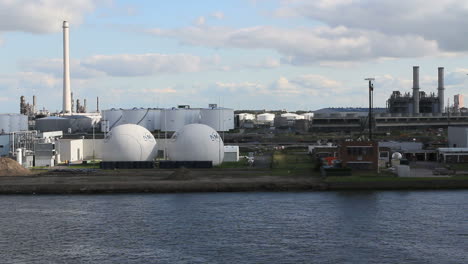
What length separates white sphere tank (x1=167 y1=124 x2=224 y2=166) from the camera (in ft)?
172

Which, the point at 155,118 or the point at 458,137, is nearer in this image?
the point at 458,137

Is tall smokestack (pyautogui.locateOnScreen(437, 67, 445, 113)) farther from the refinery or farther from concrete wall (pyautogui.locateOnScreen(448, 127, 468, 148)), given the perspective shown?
concrete wall (pyautogui.locateOnScreen(448, 127, 468, 148))

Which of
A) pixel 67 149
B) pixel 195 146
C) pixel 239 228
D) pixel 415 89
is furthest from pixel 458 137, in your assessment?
pixel 415 89

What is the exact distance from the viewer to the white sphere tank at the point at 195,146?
52.6 metres

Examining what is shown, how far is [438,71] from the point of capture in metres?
111

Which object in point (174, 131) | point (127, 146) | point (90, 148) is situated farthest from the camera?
point (174, 131)

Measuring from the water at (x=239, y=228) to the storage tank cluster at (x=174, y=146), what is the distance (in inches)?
511

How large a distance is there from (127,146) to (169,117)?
3757cm

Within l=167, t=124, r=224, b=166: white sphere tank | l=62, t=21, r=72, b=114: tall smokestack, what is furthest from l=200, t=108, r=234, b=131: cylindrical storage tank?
l=167, t=124, r=224, b=166: white sphere tank

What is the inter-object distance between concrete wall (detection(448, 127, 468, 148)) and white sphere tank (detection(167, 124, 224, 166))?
24854mm

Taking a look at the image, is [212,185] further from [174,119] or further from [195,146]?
[174,119]

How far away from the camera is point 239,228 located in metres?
29.1

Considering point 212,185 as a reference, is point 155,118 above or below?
above

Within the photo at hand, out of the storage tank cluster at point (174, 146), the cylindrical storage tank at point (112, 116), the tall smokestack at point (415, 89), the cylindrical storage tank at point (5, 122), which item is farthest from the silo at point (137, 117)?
the tall smokestack at point (415, 89)
